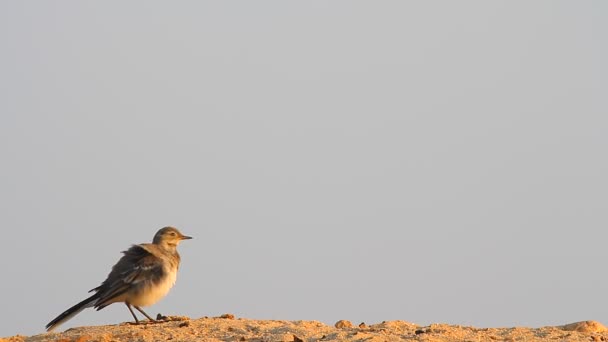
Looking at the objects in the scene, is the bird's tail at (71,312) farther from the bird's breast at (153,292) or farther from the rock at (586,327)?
the rock at (586,327)

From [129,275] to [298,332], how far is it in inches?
115

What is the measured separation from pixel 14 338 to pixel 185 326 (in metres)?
2.62

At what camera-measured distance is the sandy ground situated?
12.8 metres

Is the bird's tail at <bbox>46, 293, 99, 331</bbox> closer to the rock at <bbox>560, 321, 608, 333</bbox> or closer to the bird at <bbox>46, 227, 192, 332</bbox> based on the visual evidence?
the bird at <bbox>46, 227, 192, 332</bbox>

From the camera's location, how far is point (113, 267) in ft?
48.8

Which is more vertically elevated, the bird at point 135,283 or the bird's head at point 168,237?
the bird's head at point 168,237

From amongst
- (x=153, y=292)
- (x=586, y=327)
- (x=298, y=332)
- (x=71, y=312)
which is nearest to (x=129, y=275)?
(x=153, y=292)

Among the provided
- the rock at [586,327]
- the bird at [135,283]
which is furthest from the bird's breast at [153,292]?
the rock at [586,327]

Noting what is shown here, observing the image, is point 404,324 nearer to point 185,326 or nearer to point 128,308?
point 185,326

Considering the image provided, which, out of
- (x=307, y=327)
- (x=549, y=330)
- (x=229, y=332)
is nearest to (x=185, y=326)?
(x=229, y=332)

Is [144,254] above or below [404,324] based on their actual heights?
above

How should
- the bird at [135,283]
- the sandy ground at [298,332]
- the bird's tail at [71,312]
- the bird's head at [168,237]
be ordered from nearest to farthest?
1. the sandy ground at [298,332]
2. the bird's tail at [71,312]
3. the bird at [135,283]
4. the bird's head at [168,237]

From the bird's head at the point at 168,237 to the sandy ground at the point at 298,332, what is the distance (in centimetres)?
196

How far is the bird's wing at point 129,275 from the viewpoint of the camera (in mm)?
14320
